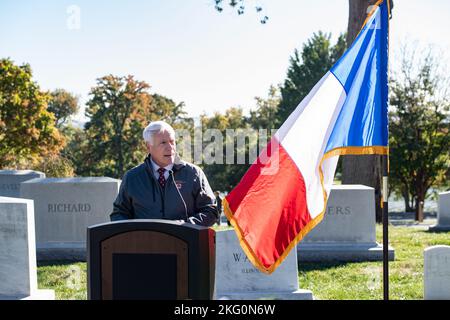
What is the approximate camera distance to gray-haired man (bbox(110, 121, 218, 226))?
4059 millimetres

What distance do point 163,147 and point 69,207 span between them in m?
7.55

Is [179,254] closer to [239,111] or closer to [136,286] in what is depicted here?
[136,286]

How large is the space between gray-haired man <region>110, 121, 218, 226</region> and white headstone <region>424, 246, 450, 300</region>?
11.5 feet

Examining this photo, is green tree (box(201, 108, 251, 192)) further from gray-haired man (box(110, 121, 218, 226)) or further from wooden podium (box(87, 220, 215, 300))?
wooden podium (box(87, 220, 215, 300))

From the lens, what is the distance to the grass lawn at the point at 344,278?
7684mm

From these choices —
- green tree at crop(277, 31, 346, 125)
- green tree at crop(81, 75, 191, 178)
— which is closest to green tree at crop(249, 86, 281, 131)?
green tree at crop(277, 31, 346, 125)

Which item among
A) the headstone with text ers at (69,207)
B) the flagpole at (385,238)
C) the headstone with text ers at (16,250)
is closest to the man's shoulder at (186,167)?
the flagpole at (385,238)

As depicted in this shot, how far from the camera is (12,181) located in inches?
663

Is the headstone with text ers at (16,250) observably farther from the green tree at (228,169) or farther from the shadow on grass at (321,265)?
the green tree at (228,169)

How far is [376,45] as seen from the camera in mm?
4652

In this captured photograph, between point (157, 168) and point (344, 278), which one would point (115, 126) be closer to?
point (344, 278)

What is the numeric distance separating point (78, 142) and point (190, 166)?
5563cm

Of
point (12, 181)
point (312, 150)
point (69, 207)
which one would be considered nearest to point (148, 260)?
point (312, 150)

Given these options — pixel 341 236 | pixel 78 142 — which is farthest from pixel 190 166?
pixel 78 142
